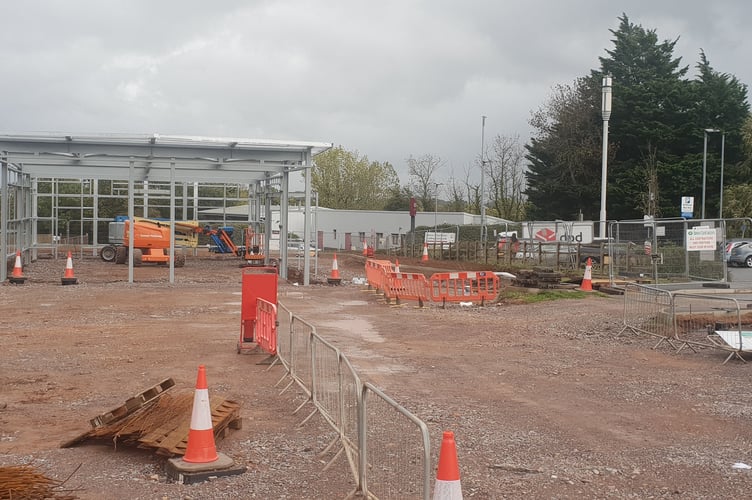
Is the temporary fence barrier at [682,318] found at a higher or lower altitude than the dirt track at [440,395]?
higher

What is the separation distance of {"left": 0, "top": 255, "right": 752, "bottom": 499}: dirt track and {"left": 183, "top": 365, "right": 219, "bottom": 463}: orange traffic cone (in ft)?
0.94

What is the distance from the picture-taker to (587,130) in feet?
190

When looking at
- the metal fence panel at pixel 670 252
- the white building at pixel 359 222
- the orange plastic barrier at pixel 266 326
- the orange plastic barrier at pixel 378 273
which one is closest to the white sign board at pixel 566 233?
the metal fence panel at pixel 670 252

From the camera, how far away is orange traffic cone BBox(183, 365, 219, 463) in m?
6.23

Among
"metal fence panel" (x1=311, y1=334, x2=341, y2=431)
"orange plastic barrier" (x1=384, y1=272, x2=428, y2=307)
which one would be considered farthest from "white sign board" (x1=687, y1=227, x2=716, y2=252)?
"metal fence panel" (x1=311, y1=334, x2=341, y2=431)

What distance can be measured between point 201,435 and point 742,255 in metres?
32.8

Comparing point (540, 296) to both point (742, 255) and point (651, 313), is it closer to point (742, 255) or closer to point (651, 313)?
point (651, 313)

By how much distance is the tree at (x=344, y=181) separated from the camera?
79.2m

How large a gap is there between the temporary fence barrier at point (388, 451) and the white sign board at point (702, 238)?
1566cm

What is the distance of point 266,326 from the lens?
1138 cm

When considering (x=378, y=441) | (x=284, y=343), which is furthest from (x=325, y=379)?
(x=284, y=343)

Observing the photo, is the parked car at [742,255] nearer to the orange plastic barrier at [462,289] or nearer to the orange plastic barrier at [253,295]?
the orange plastic barrier at [462,289]

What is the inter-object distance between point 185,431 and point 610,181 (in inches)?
2062

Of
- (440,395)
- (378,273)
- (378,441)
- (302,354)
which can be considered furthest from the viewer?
(378,273)
